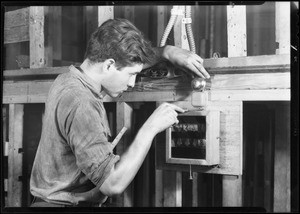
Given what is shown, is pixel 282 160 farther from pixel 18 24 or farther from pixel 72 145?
pixel 18 24

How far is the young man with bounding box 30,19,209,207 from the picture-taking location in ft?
5.47

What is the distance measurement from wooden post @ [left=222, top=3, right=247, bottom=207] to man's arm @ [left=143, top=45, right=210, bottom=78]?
186 millimetres

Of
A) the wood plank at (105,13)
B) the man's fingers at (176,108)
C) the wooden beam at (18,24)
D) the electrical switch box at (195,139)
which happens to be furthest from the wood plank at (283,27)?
the wooden beam at (18,24)

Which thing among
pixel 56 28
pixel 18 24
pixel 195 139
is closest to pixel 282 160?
pixel 195 139

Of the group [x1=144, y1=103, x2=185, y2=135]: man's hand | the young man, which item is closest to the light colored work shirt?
the young man

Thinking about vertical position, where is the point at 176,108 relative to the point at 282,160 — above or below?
above

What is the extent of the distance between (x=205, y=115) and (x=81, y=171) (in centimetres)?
70

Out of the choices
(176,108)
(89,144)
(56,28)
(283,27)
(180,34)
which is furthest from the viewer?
(56,28)

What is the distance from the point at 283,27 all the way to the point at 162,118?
76 cm

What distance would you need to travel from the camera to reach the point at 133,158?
1.71 m

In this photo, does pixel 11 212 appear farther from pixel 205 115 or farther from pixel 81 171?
pixel 205 115

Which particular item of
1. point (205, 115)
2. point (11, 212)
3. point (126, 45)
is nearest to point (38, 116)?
point (11, 212)

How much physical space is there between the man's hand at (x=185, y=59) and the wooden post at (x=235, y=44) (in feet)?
0.60

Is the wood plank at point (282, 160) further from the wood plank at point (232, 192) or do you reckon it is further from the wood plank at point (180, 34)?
the wood plank at point (180, 34)
